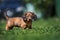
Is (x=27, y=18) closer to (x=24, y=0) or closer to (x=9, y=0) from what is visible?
(x=24, y=0)

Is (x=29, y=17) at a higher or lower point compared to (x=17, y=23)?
higher

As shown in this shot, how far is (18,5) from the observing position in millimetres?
25094

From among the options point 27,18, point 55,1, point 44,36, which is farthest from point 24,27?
point 55,1

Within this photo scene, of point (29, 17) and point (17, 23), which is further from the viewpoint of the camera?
point (17, 23)

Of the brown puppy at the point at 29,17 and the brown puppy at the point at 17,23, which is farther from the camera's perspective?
the brown puppy at the point at 17,23

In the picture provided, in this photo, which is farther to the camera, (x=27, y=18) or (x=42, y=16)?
(x=42, y=16)

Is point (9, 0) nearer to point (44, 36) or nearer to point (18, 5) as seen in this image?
point (18, 5)

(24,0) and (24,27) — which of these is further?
(24,0)

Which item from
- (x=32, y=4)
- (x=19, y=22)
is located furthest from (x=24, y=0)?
(x=19, y=22)

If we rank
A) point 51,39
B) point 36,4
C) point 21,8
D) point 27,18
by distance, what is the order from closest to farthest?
point 51,39 → point 27,18 → point 36,4 → point 21,8

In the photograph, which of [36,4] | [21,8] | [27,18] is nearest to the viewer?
[27,18]

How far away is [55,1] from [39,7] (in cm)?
141

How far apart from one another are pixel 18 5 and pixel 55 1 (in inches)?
98.9

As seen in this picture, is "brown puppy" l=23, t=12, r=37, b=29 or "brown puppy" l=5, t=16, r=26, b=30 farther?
"brown puppy" l=5, t=16, r=26, b=30
